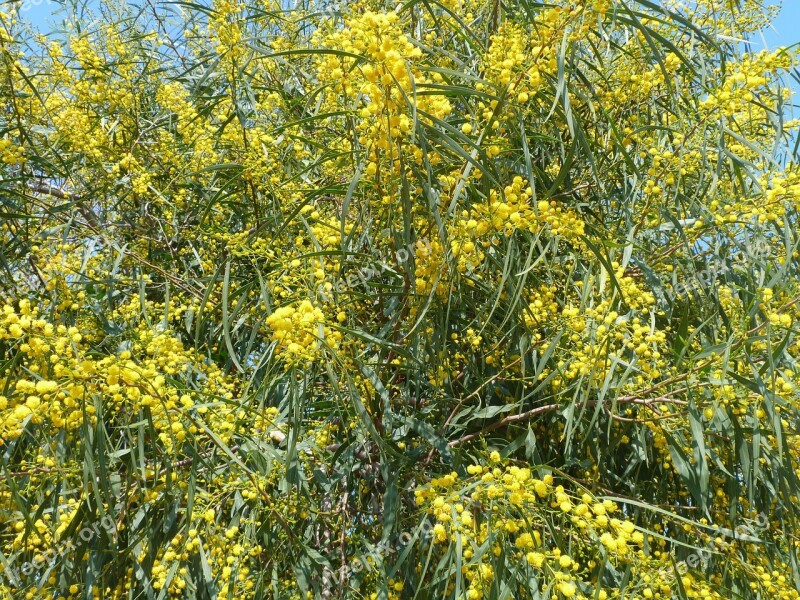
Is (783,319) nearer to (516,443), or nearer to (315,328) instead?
(516,443)

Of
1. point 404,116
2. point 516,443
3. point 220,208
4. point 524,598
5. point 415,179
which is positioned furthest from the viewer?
point 220,208

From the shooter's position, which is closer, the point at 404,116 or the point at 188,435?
the point at 404,116

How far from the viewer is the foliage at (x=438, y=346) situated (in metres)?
1.50

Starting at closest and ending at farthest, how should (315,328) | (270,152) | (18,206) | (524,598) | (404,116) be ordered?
1. (404,116)
2. (315,328)
3. (524,598)
4. (270,152)
5. (18,206)

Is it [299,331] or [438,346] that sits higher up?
[299,331]

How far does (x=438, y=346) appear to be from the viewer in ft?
6.05

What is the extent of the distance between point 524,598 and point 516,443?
395 mm

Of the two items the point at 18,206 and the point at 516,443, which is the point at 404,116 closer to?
the point at 516,443

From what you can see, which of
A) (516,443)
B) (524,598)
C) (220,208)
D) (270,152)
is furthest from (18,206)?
(524,598)

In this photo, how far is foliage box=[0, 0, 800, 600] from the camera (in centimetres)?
150

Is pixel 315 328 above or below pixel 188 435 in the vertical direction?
above

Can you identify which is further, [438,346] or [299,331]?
[438,346]

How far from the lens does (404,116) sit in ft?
4.57

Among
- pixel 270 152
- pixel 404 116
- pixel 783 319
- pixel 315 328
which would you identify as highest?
pixel 270 152
